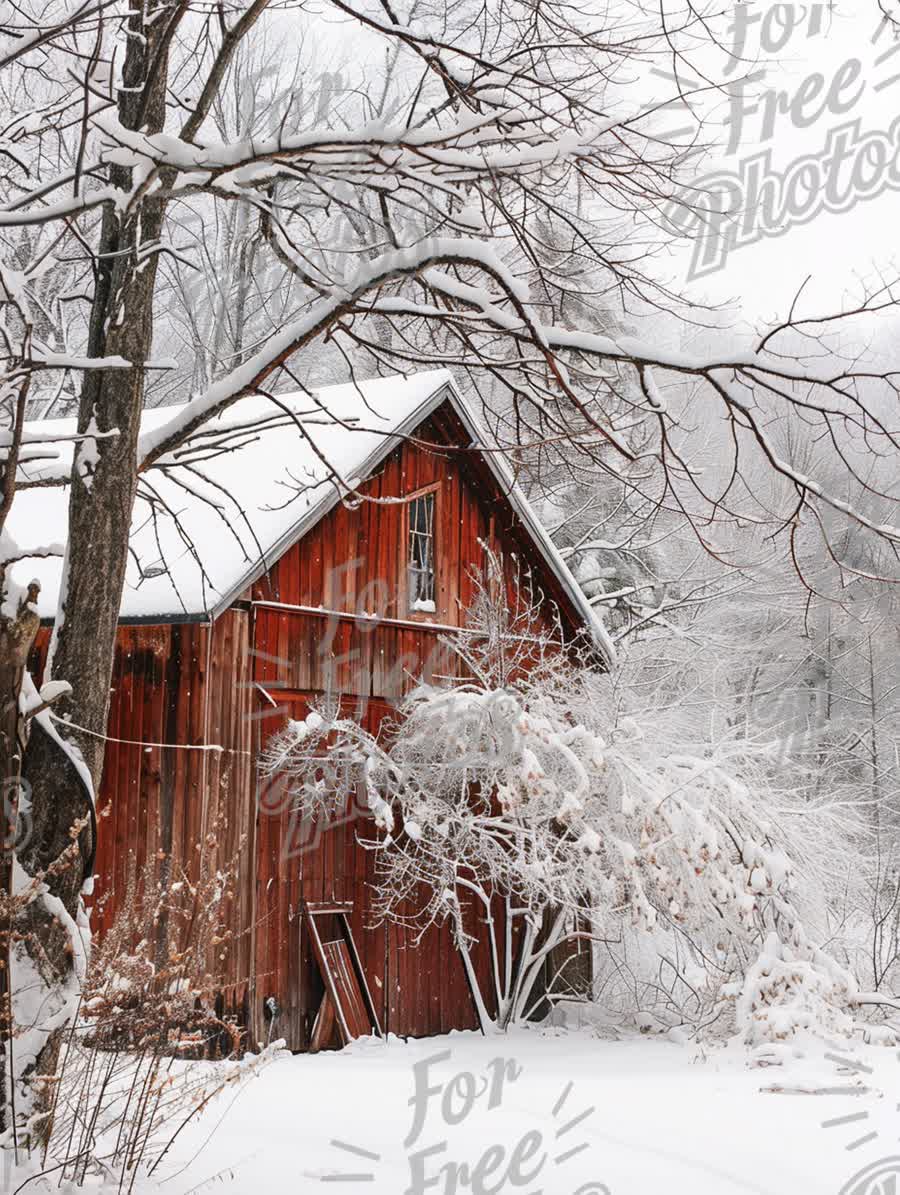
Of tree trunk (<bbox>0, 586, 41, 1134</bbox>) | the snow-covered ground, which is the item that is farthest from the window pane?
tree trunk (<bbox>0, 586, 41, 1134</bbox>)

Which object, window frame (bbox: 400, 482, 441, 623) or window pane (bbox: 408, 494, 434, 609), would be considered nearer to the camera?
window frame (bbox: 400, 482, 441, 623)

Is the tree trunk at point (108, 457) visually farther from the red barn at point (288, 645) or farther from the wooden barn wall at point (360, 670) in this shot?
the wooden barn wall at point (360, 670)

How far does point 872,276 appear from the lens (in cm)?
604

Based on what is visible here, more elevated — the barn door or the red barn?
the red barn

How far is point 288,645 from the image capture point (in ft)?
40.1

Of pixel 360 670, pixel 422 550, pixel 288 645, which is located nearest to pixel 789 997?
pixel 360 670

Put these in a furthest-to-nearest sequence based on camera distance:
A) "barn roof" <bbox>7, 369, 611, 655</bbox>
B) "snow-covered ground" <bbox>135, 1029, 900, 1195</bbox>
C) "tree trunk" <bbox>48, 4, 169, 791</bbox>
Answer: "barn roof" <bbox>7, 369, 611, 655</bbox> → "snow-covered ground" <bbox>135, 1029, 900, 1195</bbox> → "tree trunk" <bbox>48, 4, 169, 791</bbox>

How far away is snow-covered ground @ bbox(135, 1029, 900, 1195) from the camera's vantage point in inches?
232

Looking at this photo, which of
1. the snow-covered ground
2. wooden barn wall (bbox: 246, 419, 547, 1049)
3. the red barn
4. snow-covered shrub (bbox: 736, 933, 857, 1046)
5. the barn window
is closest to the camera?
the snow-covered ground

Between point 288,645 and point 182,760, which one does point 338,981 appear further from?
point 288,645

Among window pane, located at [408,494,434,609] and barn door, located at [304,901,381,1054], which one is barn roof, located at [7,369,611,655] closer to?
window pane, located at [408,494,434,609]

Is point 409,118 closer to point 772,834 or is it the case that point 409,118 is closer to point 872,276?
point 872,276

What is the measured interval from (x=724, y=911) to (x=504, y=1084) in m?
3.67

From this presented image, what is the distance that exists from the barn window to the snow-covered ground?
480 centimetres
